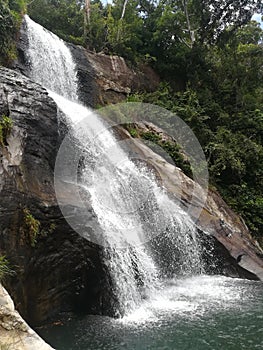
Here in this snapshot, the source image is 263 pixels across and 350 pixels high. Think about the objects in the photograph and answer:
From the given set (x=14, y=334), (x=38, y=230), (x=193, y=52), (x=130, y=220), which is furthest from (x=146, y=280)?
(x=193, y=52)

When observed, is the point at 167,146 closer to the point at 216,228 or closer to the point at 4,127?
the point at 216,228

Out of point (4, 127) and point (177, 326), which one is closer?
point (177, 326)

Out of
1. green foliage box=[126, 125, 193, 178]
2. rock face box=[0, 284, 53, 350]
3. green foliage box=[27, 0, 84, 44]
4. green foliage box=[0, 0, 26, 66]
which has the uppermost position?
green foliage box=[27, 0, 84, 44]

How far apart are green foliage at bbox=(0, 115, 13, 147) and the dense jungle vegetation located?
970cm

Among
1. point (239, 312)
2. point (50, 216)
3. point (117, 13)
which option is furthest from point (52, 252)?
point (117, 13)

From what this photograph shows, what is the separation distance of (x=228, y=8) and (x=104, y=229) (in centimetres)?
1643

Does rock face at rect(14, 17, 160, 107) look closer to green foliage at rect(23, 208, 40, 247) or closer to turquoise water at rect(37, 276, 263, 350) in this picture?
green foliage at rect(23, 208, 40, 247)

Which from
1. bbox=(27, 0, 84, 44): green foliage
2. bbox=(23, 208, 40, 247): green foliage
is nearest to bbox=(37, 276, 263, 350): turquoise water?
bbox=(23, 208, 40, 247): green foliage

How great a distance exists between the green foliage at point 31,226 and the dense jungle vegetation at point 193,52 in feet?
34.4

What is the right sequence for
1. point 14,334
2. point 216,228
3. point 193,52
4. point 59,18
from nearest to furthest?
point 14,334 < point 216,228 < point 193,52 < point 59,18

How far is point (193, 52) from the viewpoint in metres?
20.0

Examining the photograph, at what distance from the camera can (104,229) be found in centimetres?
786

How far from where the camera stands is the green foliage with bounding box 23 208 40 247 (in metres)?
6.29

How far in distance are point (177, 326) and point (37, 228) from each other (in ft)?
9.94
